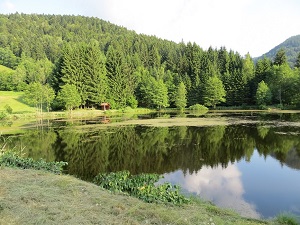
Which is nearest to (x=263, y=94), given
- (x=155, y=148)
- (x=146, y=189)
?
(x=155, y=148)

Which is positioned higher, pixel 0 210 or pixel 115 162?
pixel 0 210

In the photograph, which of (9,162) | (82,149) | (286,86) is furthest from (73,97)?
(286,86)

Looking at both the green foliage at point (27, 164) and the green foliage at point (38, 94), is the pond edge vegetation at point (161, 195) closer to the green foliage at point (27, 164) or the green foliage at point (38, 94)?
the green foliage at point (27, 164)

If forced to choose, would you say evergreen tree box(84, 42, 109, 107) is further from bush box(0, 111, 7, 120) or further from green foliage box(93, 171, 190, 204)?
green foliage box(93, 171, 190, 204)

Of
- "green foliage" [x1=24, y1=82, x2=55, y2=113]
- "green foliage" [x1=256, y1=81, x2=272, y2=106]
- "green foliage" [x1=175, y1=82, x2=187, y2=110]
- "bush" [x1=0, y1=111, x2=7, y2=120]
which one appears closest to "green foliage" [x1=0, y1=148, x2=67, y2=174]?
"bush" [x1=0, y1=111, x2=7, y2=120]

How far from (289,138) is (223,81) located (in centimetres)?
5596

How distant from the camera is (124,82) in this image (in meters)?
71.6

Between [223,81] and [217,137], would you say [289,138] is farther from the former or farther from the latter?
[223,81]

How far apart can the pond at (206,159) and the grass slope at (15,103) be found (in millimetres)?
32501

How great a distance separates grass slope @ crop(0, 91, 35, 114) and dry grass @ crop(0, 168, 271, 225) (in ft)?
177

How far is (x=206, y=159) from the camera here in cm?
1797

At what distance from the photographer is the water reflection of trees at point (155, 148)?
55.4 ft

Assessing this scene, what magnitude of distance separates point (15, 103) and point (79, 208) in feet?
211

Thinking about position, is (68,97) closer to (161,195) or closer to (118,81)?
(118,81)
